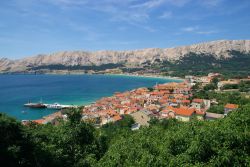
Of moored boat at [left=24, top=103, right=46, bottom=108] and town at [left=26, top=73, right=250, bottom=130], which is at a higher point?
town at [left=26, top=73, right=250, bottom=130]

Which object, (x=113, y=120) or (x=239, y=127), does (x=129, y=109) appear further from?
(x=239, y=127)

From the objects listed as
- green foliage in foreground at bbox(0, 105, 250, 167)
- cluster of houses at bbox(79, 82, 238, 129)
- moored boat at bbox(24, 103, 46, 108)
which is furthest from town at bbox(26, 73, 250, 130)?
moored boat at bbox(24, 103, 46, 108)

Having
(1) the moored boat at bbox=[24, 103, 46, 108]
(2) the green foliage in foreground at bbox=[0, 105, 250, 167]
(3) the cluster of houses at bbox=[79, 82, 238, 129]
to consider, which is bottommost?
(1) the moored boat at bbox=[24, 103, 46, 108]

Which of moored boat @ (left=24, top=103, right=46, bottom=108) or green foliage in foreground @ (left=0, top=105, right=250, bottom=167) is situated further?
moored boat @ (left=24, top=103, right=46, bottom=108)

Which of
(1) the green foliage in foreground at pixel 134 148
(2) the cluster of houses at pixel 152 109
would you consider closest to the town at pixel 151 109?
(2) the cluster of houses at pixel 152 109

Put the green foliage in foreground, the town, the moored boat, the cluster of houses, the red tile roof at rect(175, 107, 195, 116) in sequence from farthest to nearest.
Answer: the moored boat → the cluster of houses → the town → the red tile roof at rect(175, 107, 195, 116) → the green foliage in foreground

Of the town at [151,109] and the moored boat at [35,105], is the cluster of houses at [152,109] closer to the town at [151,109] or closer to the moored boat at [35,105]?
the town at [151,109]

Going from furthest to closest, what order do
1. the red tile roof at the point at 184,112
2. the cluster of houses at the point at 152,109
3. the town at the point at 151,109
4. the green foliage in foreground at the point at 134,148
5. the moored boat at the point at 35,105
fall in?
the moored boat at the point at 35,105 → the cluster of houses at the point at 152,109 → the town at the point at 151,109 → the red tile roof at the point at 184,112 → the green foliage in foreground at the point at 134,148

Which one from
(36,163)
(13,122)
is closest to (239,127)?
(36,163)

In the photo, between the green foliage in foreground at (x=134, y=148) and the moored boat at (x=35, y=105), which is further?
the moored boat at (x=35, y=105)

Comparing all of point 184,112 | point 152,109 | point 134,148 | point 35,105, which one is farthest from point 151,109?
point 134,148

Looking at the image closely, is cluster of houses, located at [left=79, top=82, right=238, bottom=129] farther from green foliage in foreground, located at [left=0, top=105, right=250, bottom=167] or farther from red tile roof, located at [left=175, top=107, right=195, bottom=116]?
green foliage in foreground, located at [left=0, top=105, right=250, bottom=167]
